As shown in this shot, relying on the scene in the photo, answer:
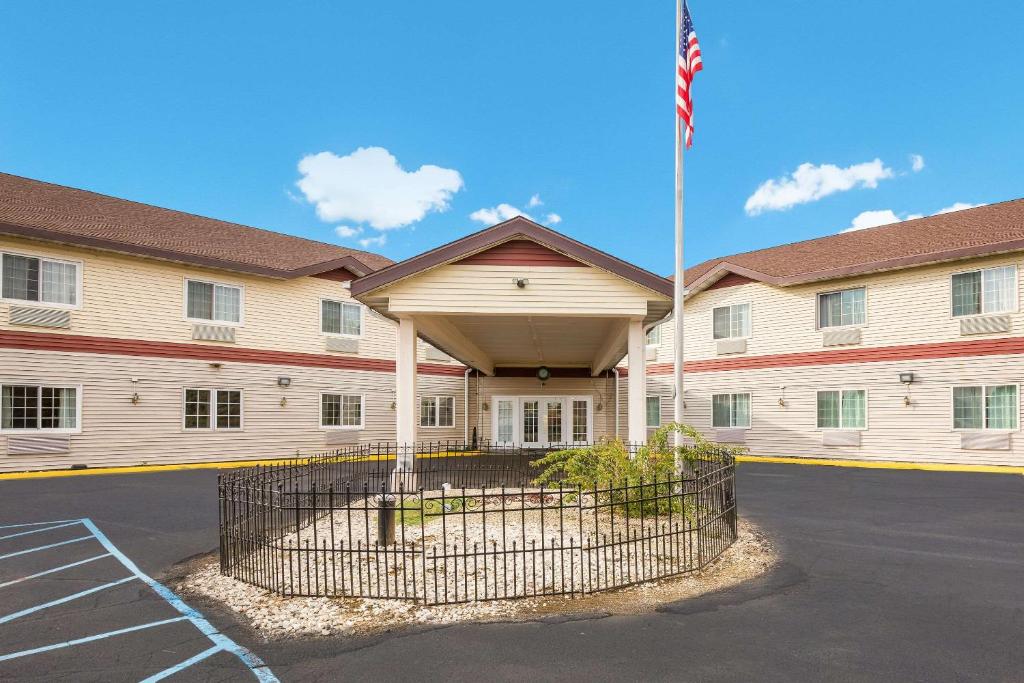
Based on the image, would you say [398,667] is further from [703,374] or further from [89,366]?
[703,374]

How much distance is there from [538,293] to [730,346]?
1346 cm

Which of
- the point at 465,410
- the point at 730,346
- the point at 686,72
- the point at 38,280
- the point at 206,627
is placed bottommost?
the point at 206,627

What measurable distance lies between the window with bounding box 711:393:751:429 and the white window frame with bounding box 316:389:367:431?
14.1 metres

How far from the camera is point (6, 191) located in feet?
60.6

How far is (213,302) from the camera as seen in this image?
19.7 metres

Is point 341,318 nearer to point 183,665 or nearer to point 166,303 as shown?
point 166,303

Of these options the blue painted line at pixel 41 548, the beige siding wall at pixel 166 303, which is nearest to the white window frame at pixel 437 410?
the beige siding wall at pixel 166 303

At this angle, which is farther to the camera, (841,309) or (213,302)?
(841,309)

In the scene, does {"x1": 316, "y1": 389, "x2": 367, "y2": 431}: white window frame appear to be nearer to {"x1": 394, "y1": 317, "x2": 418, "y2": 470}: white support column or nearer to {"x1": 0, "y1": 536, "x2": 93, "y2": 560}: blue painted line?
{"x1": 394, "y1": 317, "x2": 418, "y2": 470}: white support column

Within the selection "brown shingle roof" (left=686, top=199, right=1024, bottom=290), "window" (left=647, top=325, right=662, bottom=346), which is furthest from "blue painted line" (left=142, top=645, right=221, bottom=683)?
"window" (left=647, top=325, right=662, bottom=346)

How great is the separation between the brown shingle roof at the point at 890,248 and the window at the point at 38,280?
21035 mm

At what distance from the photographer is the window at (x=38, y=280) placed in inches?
627

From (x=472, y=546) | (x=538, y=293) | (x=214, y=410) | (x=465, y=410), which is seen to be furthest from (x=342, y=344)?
(x=472, y=546)

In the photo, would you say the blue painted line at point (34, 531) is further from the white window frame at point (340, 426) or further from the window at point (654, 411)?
the window at point (654, 411)
